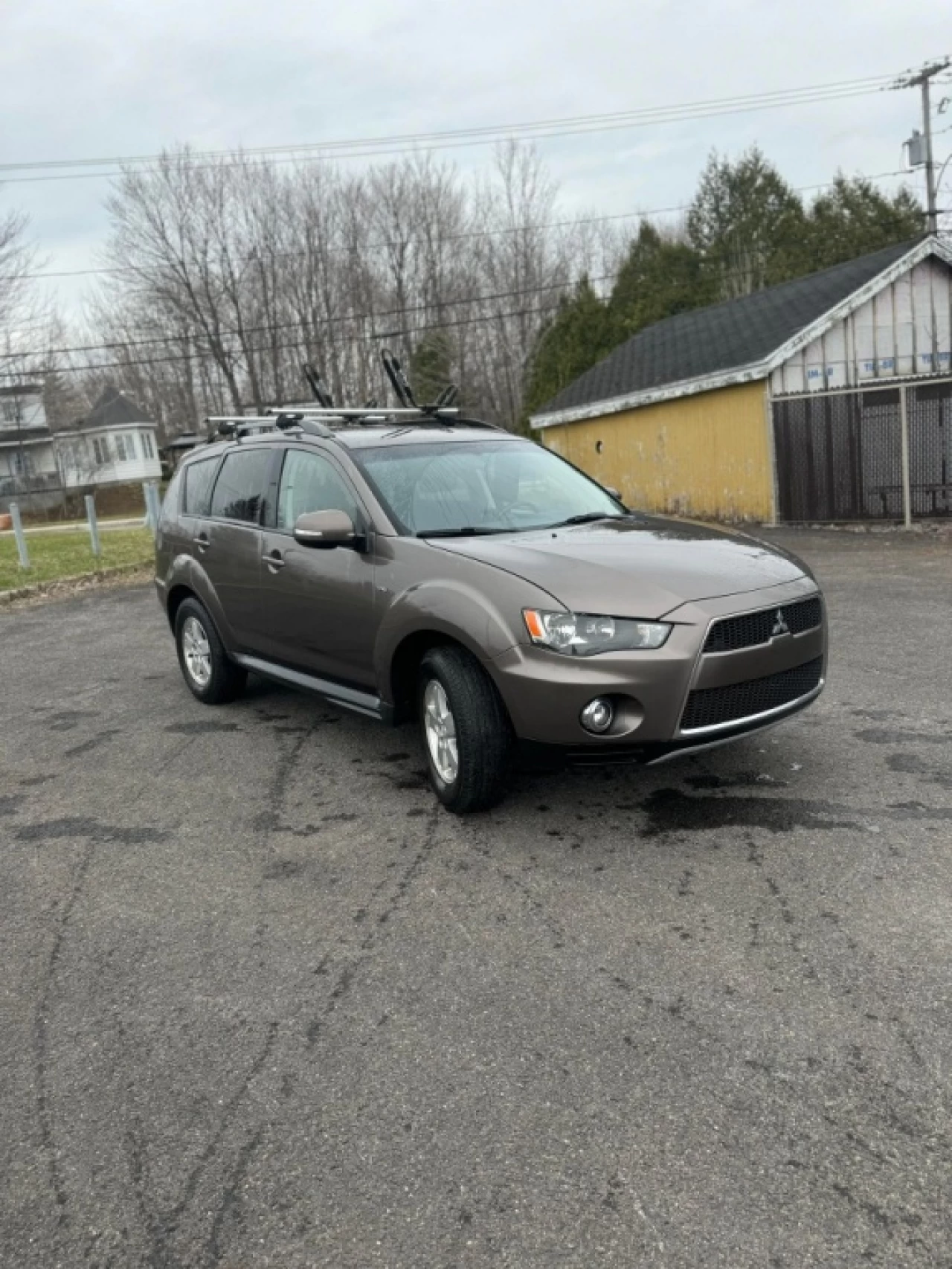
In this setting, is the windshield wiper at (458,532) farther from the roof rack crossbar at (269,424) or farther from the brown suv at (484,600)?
the roof rack crossbar at (269,424)

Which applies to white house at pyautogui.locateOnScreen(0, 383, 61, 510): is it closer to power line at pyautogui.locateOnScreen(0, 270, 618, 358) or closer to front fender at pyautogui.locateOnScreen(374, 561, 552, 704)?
power line at pyautogui.locateOnScreen(0, 270, 618, 358)

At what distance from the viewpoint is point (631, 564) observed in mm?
4250

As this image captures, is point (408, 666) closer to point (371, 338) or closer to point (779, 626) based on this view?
point (779, 626)

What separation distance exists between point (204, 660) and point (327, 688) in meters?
1.80

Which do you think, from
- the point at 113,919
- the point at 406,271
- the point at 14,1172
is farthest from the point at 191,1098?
the point at 406,271

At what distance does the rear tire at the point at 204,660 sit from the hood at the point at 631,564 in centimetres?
249

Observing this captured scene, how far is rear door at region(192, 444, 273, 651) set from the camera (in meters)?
5.98

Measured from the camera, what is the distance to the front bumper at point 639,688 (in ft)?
12.8

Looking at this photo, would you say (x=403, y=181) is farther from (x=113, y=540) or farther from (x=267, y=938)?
(x=267, y=938)

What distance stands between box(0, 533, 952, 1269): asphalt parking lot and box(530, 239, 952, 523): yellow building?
1006 cm

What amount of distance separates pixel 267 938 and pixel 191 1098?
2.90 feet

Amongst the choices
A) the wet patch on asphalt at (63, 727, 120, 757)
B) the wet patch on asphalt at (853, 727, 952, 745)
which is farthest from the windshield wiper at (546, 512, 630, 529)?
the wet patch on asphalt at (63, 727, 120, 757)

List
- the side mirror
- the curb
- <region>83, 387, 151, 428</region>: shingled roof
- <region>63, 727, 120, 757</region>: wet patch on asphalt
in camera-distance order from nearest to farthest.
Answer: the side mirror → <region>63, 727, 120, 757</region>: wet patch on asphalt → the curb → <region>83, 387, 151, 428</region>: shingled roof

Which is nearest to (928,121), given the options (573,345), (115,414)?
(573,345)
